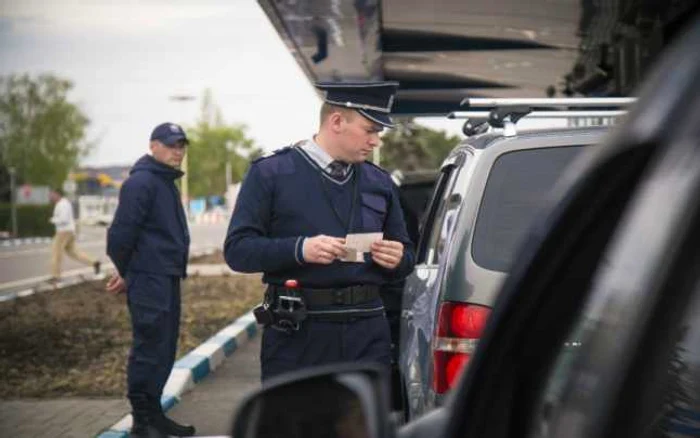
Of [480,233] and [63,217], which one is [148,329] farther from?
[63,217]

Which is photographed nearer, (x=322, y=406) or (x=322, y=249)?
(x=322, y=406)

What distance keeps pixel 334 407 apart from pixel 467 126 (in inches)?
175

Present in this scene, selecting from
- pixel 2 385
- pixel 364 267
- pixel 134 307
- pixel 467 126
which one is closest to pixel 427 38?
pixel 2 385

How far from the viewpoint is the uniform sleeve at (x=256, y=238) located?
448 cm

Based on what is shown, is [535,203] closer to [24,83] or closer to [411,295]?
[411,295]

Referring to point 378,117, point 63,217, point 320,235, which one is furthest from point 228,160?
point 320,235

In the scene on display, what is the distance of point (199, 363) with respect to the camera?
991 cm

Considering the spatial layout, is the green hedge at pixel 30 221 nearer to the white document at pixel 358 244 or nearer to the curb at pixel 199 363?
the curb at pixel 199 363

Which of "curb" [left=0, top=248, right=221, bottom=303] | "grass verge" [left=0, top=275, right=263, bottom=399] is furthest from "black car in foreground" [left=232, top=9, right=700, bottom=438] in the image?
"curb" [left=0, top=248, right=221, bottom=303]

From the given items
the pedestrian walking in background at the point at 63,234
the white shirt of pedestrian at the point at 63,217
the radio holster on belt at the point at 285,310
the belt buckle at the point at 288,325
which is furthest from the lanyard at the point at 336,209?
the white shirt of pedestrian at the point at 63,217

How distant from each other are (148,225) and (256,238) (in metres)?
2.83

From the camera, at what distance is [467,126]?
5.75 meters

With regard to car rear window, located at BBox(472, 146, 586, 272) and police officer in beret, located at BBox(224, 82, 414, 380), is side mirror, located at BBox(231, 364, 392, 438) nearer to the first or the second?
car rear window, located at BBox(472, 146, 586, 272)

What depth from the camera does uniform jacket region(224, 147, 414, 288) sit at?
456cm
